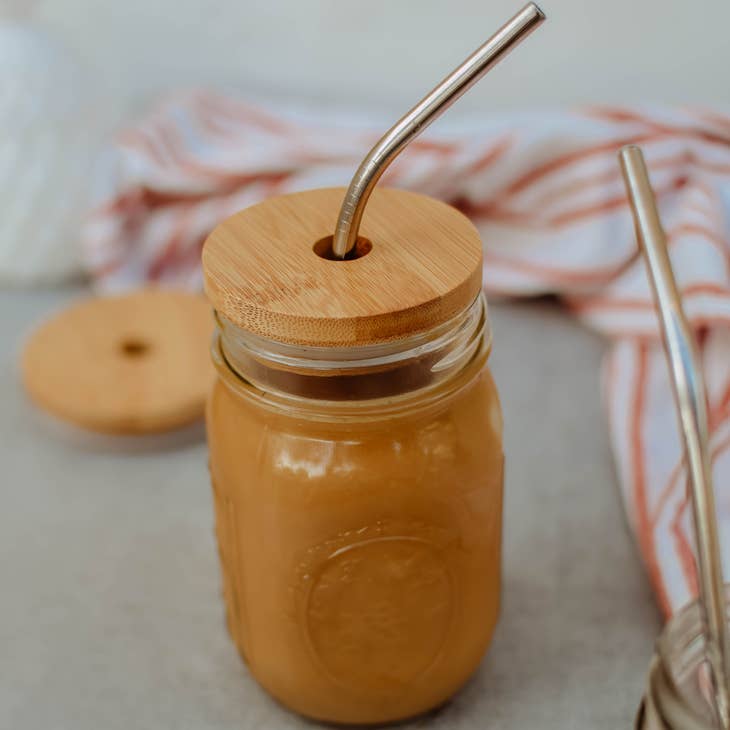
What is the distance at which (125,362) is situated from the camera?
2.65ft

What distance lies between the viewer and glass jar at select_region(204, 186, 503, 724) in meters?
0.45

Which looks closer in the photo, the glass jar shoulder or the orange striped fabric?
the glass jar shoulder

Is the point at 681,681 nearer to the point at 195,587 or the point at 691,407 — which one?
the point at 691,407

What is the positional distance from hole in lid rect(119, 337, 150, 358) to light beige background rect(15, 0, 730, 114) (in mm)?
302

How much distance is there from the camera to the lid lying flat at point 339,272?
43 cm

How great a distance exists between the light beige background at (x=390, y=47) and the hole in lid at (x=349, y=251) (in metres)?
0.60

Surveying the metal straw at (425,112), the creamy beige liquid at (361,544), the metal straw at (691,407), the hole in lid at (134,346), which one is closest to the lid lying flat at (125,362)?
the hole in lid at (134,346)

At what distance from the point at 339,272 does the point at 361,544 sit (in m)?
0.12

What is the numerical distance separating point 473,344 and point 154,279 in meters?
0.54

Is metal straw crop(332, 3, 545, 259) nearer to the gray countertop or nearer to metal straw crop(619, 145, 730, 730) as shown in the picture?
metal straw crop(619, 145, 730, 730)

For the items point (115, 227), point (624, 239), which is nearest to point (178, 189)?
point (115, 227)

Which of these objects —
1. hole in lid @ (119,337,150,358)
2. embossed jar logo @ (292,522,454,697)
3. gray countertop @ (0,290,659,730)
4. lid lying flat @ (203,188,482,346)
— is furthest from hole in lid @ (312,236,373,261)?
hole in lid @ (119,337,150,358)

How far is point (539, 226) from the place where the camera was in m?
0.91

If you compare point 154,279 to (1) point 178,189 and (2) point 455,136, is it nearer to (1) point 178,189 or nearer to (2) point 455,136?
(1) point 178,189
